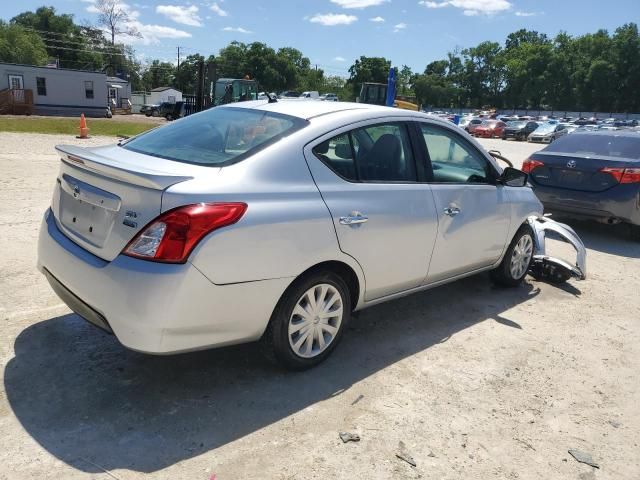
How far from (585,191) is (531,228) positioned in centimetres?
282

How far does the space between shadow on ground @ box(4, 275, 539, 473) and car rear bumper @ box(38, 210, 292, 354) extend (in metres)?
0.42

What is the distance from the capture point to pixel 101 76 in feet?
138

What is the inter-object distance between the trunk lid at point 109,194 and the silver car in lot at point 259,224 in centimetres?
1

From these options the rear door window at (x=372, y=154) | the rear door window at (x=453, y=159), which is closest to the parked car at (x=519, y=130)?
the rear door window at (x=453, y=159)

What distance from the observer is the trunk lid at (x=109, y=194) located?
8.86 ft

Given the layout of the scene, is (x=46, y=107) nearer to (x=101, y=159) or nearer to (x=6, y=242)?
(x=6, y=242)

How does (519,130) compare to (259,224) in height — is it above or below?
below

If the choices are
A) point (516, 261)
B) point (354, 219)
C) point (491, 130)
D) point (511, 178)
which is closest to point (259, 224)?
point (354, 219)

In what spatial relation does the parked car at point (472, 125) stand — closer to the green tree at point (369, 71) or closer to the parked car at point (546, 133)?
the parked car at point (546, 133)

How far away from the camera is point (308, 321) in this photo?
330 centimetres

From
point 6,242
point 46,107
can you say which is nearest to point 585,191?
point 6,242

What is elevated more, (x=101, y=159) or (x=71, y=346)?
(x=101, y=159)

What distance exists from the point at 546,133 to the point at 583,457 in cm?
3883

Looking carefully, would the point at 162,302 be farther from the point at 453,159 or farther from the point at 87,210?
the point at 453,159
